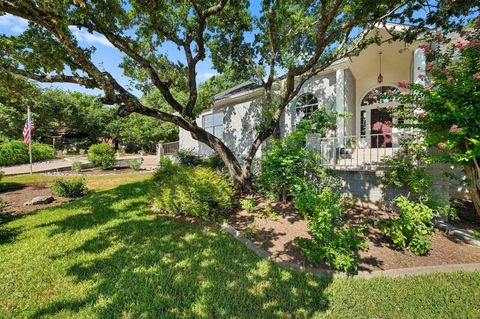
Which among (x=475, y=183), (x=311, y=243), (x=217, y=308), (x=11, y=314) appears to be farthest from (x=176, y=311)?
(x=475, y=183)

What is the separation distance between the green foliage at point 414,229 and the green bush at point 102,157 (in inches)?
702

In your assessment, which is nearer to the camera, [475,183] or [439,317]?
[439,317]

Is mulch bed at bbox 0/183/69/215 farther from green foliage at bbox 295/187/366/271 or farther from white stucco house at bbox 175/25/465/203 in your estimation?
white stucco house at bbox 175/25/465/203

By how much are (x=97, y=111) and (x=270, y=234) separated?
38860 mm

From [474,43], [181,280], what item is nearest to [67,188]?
[181,280]

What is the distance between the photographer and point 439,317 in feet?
8.71

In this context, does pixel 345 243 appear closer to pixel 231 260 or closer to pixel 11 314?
pixel 231 260

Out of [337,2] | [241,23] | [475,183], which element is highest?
[241,23]

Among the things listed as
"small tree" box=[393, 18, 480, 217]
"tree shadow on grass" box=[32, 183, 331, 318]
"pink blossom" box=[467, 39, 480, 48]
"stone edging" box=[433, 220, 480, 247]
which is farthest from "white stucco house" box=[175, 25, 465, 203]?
"tree shadow on grass" box=[32, 183, 331, 318]

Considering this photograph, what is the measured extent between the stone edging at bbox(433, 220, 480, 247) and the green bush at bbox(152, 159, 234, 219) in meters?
4.98

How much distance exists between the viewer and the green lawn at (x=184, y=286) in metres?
2.74

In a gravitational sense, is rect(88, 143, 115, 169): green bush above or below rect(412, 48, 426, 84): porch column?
below

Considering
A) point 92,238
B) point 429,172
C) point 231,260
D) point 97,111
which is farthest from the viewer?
point 97,111

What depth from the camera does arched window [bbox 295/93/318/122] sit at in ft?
36.0
